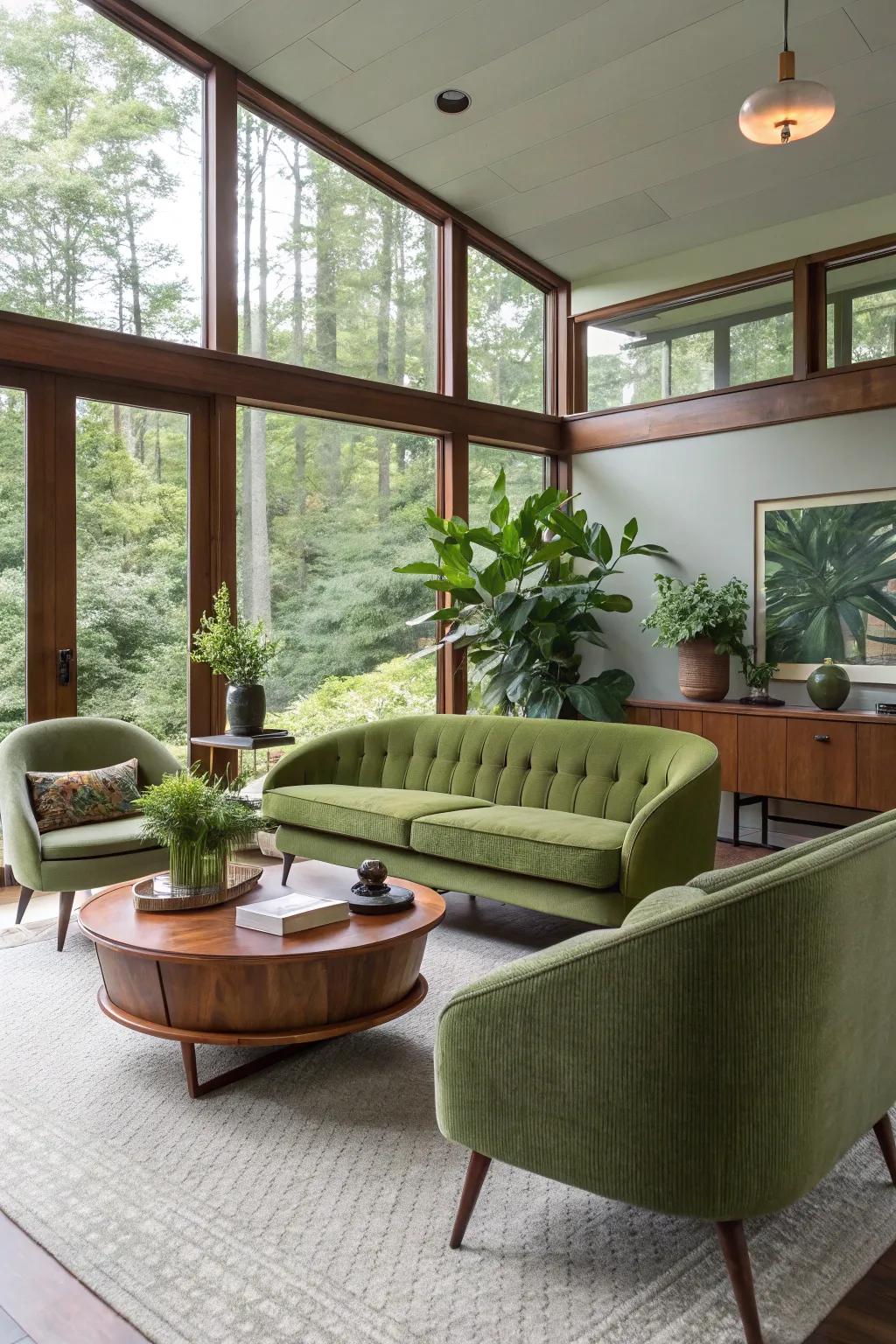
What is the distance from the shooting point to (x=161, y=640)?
5.05 m

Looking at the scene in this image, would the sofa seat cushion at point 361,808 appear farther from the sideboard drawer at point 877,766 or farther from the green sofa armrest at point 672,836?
the sideboard drawer at point 877,766

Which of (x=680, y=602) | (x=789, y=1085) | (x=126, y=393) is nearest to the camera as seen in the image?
(x=789, y=1085)

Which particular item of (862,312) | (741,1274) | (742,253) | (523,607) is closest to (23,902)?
(523,607)

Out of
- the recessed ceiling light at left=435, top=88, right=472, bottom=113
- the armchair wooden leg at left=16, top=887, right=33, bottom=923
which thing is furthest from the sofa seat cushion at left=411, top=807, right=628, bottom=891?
the recessed ceiling light at left=435, top=88, right=472, bottom=113

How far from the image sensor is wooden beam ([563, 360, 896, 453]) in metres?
5.45

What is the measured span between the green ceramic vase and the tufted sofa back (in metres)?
1.48

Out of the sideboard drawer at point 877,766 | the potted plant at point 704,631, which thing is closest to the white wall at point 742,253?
the potted plant at point 704,631

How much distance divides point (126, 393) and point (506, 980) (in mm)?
3991

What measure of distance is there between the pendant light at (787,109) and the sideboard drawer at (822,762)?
2.77 metres

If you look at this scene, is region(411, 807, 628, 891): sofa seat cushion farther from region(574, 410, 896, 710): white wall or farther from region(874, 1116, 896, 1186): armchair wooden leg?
region(574, 410, 896, 710): white wall

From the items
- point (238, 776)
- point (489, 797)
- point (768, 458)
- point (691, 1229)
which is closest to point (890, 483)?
point (768, 458)

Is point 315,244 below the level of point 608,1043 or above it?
above

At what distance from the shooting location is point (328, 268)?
5.65 m

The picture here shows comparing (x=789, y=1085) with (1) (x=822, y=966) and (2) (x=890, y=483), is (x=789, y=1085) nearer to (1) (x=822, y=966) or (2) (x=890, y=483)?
(1) (x=822, y=966)
